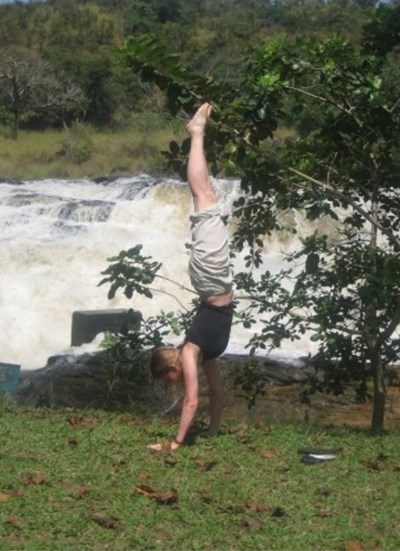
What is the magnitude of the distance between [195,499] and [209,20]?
60292 mm

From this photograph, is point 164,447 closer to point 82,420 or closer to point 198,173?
point 82,420

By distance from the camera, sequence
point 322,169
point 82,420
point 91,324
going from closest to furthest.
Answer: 1. point 82,420
2. point 322,169
3. point 91,324

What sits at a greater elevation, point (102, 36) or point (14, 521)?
point (102, 36)

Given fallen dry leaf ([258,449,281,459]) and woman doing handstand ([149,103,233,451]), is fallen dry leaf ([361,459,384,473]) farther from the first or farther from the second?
woman doing handstand ([149,103,233,451])

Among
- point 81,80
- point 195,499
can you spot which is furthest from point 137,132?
point 195,499

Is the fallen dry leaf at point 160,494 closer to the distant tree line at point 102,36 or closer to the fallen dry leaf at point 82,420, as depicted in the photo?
the fallen dry leaf at point 82,420

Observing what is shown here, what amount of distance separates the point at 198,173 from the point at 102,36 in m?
56.3

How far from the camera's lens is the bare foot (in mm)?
6395

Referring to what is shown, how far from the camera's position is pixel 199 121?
6.48m

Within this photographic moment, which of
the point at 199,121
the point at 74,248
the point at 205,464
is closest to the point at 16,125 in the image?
the point at 74,248

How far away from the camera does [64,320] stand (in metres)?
19.3

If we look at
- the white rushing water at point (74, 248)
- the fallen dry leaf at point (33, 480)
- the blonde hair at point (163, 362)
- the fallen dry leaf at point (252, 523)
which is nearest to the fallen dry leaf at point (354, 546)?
the fallen dry leaf at point (252, 523)

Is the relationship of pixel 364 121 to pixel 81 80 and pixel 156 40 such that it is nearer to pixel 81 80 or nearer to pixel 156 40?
pixel 156 40

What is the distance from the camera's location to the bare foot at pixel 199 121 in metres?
6.39
